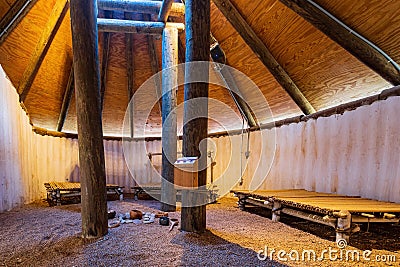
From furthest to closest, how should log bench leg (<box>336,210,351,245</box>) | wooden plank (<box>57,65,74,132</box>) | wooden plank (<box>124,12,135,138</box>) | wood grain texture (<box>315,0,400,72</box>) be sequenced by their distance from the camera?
1. wooden plank (<box>124,12,135,138</box>)
2. wooden plank (<box>57,65,74,132</box>)
3. wood grain texture (<box>315,0,400,72</box>)
4. log bench leg (<box>336,210,351,245</box>)

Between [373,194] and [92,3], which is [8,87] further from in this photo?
[373,194]

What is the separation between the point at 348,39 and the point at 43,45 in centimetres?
421

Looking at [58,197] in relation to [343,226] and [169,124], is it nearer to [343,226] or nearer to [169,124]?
[169,124]

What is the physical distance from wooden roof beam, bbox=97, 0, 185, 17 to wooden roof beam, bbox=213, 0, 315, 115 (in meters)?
0.65

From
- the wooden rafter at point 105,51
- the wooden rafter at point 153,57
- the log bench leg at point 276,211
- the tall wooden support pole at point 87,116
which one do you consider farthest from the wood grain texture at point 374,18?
the wooden rafter at point 105,51

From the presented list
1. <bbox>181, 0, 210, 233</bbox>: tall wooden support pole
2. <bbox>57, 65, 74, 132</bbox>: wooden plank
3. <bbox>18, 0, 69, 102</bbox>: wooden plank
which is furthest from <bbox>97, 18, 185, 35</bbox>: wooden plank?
<bbox>181, 0, 210, 233</bbox>: tall wooden support pole

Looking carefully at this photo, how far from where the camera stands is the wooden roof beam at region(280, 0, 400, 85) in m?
2.83

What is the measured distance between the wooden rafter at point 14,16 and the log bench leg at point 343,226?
4.29 metres

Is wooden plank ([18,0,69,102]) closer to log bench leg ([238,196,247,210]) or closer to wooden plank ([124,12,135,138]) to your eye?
wooden plank ([124,12,135,138])

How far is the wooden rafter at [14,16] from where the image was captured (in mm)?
3168

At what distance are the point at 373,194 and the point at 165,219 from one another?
2446 mm

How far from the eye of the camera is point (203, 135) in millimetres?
2561

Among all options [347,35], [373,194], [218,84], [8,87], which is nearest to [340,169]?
Answer: [373,194]

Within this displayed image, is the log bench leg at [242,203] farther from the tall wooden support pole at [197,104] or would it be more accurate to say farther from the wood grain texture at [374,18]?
the wood grain texture at [374,18]
